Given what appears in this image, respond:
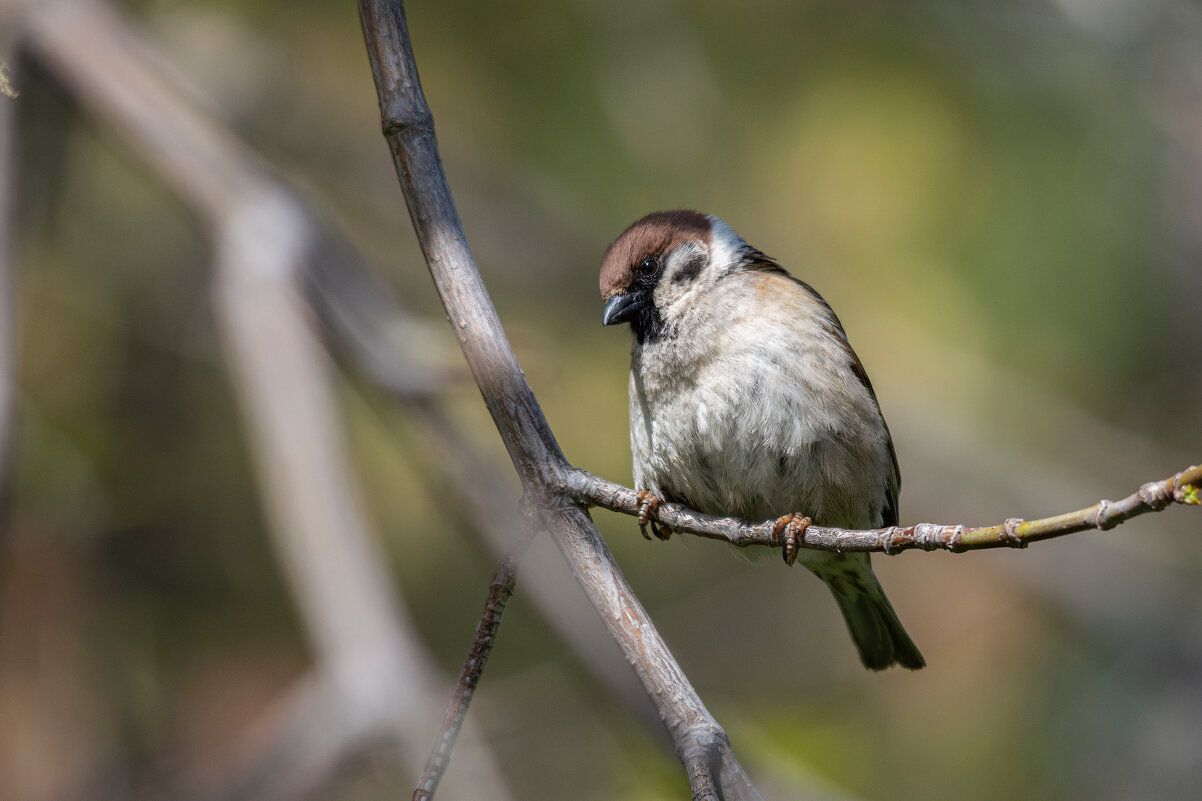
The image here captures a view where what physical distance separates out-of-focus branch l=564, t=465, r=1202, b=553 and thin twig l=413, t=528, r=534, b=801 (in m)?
0.17

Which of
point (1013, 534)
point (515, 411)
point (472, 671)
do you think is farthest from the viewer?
point (515, 411)

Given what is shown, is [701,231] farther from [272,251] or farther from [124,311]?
[124,311]

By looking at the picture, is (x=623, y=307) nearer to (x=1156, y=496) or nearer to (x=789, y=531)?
(x=789, y=531)

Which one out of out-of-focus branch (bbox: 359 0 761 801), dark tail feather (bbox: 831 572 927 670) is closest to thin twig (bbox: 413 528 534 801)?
out-of-focus branch (bbox: 359 0 761 801)

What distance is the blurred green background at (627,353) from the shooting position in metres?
5.00

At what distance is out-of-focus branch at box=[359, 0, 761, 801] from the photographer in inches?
68.6

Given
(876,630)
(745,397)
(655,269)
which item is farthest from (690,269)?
(876,630)

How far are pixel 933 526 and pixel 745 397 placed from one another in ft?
4.39

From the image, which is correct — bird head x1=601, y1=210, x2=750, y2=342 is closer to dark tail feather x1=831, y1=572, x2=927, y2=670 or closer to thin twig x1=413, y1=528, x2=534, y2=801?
dark tail feather x1=831, y1=572, x2=927, y2=670

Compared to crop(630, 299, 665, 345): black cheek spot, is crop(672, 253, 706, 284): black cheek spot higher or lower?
higher

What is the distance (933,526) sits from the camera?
5.74ft

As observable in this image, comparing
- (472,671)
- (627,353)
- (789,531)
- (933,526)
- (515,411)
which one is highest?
(627,353)

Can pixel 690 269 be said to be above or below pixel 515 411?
above

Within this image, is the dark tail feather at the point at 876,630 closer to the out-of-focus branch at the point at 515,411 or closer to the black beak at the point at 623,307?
the black beak at the point at 623,307
